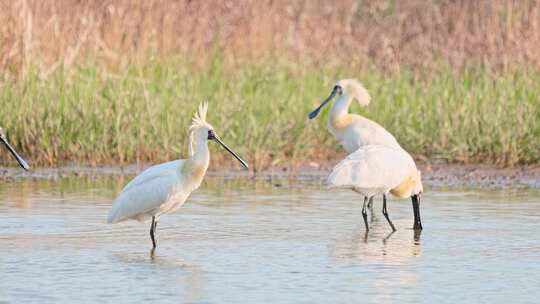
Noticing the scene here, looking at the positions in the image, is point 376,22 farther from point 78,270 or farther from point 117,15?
point 78,270

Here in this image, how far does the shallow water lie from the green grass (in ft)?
3.44

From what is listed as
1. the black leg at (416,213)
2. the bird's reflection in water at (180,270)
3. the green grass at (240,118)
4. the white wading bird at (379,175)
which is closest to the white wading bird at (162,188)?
the bird's reflection in water at (180,270)

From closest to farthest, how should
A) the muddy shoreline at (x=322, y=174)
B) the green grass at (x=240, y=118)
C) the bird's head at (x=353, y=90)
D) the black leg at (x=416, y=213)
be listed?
the black leg at (x=416, y=213), the bird's head at (x=353, y=90), the muddy shoreline at (x=322, y=174), the green grass at (x=240, y=118)

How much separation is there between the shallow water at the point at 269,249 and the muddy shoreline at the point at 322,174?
52 centimetres

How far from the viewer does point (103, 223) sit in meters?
8.69

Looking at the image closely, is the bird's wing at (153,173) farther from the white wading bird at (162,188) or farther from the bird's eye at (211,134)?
the bird's eye at (211,134)

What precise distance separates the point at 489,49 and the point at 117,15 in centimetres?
383

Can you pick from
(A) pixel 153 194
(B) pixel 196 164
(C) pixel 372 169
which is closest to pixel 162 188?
(A) pixel 153 194

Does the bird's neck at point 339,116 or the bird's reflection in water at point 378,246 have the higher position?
the bird's neck at point 339,116

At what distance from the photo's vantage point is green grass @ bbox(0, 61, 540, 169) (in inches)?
457

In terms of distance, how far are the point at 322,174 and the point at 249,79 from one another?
2504mm

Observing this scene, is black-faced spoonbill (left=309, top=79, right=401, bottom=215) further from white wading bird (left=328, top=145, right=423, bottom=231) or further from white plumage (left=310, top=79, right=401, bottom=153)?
white wading bird (left=328, top=145, right=423, bottom=231)

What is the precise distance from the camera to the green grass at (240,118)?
38.1 ft

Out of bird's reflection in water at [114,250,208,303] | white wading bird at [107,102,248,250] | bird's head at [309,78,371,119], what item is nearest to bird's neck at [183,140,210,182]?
white wading bird at [107,102,248,250]
